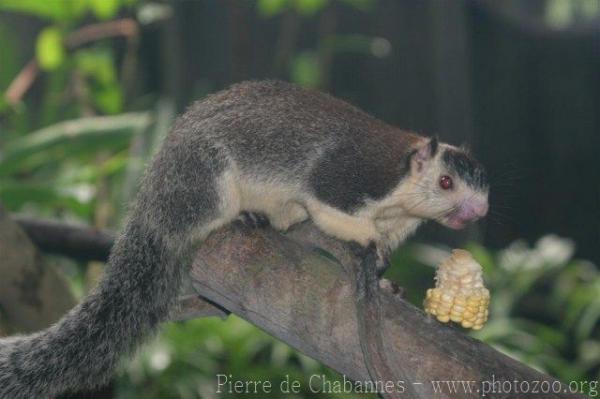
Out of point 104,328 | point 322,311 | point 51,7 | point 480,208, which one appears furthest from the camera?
point 51,7

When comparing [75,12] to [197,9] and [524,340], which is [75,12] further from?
[524,340]

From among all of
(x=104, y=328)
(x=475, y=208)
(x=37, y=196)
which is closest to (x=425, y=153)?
(x=475, y=208)

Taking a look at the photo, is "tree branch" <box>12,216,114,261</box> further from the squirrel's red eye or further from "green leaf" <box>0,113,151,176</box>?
the squirrel's red eye

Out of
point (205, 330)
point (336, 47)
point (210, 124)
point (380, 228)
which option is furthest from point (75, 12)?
point (380, 228)

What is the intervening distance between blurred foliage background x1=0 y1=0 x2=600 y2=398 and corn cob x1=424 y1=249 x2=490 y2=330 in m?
1.59

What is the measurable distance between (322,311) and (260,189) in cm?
63

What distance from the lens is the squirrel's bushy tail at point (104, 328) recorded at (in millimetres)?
2156

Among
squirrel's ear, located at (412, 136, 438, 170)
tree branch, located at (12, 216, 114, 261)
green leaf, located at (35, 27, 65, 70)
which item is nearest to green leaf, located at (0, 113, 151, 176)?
green leaf, located at (35, 27, 65, 70)

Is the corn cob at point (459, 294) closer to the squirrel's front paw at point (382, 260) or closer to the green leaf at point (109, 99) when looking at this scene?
the squirrel's front paw at point (382, 260)

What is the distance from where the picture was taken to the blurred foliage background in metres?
3.99

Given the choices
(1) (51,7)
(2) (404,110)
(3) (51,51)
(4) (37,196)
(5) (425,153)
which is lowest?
(4) (37,196)

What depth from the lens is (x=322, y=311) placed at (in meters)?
2.07

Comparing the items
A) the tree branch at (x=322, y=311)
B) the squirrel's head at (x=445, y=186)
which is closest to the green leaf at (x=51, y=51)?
the tree branch at (x=322, y=311)

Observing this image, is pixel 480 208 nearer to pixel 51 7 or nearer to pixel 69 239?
pixel 69 239
